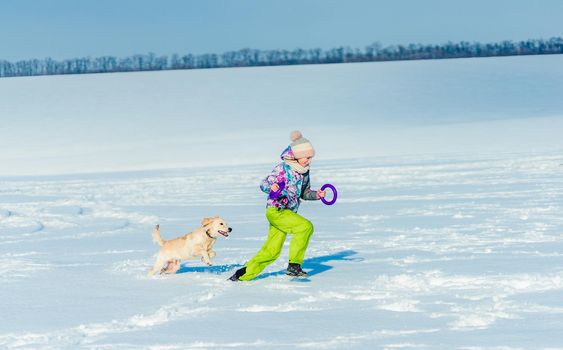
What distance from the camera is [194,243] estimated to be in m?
8.03

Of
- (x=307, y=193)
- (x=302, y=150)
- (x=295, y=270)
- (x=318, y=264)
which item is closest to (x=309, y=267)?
(x=318, y=264)

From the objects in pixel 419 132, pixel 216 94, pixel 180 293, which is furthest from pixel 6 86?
pixel 180 293

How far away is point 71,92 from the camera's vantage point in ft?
194

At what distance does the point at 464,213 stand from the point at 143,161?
1931 centimetres

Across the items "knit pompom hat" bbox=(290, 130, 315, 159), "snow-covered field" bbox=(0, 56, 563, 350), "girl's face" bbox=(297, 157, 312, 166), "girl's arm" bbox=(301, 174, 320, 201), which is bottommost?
"snow-covered field" bbox=(0, 56, 563, 350)

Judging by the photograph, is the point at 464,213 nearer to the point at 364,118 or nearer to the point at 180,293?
the point at 180,293

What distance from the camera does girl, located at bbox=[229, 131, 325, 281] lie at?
7816 millimetres

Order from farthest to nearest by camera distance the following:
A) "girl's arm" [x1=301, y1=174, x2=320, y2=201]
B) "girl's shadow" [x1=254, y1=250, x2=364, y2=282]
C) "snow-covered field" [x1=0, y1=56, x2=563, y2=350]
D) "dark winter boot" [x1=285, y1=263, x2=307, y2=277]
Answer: "girl's shadow" [x1=254, y1=250, x2=364, y2=282]
"dark winter boot" [x1=285, y1=263, x2=307, y2=277]
"girl's arm" [x1=301, y1=174, x2=320, y2=201]
"snow-covered field" [x1=0, y1=56, x2=563, y2=350]

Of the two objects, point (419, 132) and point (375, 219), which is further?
point (419, 132)

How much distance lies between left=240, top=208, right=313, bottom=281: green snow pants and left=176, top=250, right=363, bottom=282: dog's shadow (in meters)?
0.26

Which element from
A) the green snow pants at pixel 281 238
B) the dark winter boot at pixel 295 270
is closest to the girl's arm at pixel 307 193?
the green snow pants at pixel 281 238

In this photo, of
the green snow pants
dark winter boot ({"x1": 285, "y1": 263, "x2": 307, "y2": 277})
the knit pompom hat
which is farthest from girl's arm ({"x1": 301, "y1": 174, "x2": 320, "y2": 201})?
dark winter boot ({"x1": 285, "y1": 263, "x2": 307, "y2": 277})

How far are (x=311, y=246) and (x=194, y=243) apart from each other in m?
2.47

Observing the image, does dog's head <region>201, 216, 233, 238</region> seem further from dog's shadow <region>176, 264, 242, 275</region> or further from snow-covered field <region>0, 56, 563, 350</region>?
dog's shadow <region>176, 264, 242, 275</region>
